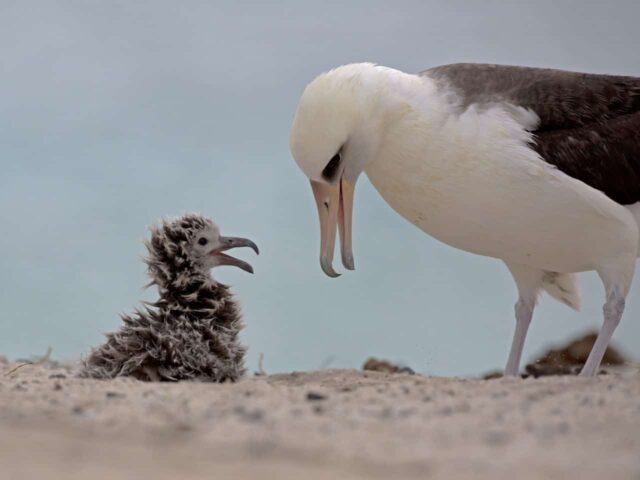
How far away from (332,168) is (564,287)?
9.20ft

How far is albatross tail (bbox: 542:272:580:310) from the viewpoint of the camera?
9672 mm

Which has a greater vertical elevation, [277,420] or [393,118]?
[393,118]

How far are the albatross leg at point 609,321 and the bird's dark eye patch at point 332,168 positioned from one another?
8.10 feet

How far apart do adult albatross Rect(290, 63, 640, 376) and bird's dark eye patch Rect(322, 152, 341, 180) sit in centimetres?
1

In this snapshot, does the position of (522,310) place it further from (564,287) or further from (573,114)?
(573,114)

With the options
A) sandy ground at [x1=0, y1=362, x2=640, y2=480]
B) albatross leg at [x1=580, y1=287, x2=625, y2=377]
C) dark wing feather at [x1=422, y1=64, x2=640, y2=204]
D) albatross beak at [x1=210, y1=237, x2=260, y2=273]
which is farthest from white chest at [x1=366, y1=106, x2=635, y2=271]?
sandy ground at [x1=0, y1=362, x2=640, y2=480]

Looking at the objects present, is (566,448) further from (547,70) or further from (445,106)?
(547,70)

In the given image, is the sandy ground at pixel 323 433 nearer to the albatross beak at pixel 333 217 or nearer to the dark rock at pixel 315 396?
the dark rock at pixel 315 396

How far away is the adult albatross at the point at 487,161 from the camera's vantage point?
26.6 ft

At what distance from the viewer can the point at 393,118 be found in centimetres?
831

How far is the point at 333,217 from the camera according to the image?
844 cm

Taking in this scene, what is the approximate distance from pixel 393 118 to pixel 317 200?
0.89 meters

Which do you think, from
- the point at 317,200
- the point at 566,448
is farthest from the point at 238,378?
the point at 566,448

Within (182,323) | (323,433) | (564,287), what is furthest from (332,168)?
(323,433)
